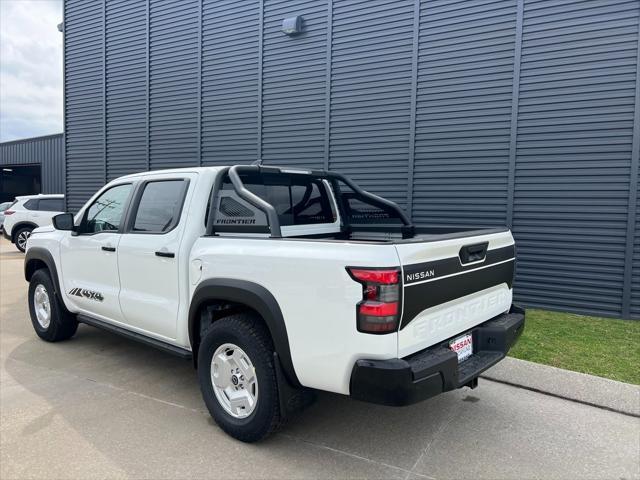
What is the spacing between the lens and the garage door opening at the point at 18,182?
32938mm

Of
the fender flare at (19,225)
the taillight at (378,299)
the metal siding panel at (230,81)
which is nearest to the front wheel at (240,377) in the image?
the taillight at (378,299)

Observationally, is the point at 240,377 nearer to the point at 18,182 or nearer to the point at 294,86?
the point at 294,86

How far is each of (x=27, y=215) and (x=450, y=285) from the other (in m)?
14.1

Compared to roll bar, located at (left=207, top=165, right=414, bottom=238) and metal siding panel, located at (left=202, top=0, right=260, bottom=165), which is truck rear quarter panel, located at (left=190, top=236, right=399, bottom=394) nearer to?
roll bar, located at (left=207, top=165, right=414, bottom=238)

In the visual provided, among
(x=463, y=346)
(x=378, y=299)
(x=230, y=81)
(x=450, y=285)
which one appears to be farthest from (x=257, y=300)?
(x=230, y=81)

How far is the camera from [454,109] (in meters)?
7.18

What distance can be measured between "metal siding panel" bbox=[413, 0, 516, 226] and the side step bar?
4756 mm

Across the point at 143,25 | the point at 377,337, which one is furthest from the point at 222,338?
the point at 143,25

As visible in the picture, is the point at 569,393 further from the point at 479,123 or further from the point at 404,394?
the point at 479,123

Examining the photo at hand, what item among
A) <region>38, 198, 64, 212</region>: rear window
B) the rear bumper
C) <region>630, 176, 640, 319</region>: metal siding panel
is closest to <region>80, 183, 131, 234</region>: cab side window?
the rear bumper

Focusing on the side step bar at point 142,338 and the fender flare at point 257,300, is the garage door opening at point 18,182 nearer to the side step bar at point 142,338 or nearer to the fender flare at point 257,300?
the side step bar at point 142,338

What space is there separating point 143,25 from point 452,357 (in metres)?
10.6

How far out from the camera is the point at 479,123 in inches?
277

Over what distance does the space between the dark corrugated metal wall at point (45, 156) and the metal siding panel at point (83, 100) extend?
Result: 10146 millimetres
